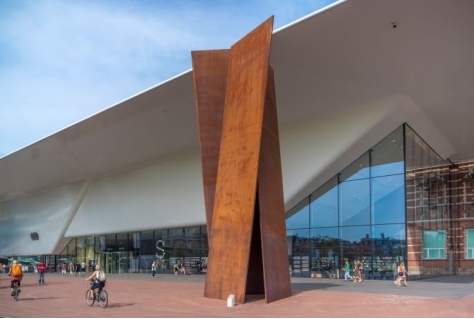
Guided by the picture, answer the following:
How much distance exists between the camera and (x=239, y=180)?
574 inches

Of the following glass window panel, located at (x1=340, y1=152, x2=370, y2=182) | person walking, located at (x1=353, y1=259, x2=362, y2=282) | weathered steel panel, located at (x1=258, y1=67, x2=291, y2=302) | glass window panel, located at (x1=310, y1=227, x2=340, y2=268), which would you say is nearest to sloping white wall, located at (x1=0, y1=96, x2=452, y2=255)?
glass window panel, located at (x1=340, y1=152, x2=370, y2=182)

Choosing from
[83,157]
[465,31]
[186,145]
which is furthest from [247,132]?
[83,157]

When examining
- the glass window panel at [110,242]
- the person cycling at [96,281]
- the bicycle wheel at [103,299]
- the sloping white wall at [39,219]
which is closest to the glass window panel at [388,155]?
the person cycling at [96,281]

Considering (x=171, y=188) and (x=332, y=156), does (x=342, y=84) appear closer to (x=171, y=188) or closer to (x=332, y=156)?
(x=332, y=156)

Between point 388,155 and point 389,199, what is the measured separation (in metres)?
2.13

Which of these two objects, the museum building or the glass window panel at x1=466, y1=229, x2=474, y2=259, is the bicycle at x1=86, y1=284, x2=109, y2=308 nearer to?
the museum building

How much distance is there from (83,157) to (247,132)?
68.3ft

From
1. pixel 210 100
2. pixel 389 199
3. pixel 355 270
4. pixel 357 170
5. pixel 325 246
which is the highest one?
pixel 210 100

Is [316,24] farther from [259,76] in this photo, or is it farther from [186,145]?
[186,145]

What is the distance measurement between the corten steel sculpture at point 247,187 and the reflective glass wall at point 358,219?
A: 31.9 feet

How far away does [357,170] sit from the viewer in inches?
987

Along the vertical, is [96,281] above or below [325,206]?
below

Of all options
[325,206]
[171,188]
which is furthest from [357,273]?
[171,188]

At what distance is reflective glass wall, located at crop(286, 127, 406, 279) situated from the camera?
23797 mm
